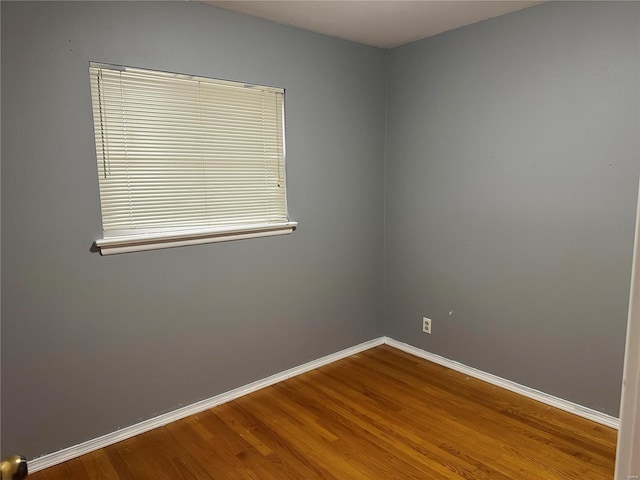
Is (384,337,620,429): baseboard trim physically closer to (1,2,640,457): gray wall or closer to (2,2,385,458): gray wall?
(1,2,640,457): gray wall

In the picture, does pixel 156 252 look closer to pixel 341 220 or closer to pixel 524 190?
pixel 341 220

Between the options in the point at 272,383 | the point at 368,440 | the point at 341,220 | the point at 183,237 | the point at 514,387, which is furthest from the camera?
the point at 341,220

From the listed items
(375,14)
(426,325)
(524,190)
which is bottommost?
(426,325)

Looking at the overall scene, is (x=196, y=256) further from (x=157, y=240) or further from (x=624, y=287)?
(x=624, y=287)

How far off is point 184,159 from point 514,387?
2.47 m

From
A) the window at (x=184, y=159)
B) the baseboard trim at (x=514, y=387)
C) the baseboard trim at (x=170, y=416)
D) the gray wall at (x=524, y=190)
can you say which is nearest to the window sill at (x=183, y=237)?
the window at (x=184, y=159)

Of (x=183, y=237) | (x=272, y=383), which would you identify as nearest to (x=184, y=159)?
(x=183, y=237)

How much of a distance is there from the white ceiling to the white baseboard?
2.28 m

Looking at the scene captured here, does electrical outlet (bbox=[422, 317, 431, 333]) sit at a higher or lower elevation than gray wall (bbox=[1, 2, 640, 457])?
lower

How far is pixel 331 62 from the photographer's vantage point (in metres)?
2.90

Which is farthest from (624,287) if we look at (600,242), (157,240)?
(157,240)

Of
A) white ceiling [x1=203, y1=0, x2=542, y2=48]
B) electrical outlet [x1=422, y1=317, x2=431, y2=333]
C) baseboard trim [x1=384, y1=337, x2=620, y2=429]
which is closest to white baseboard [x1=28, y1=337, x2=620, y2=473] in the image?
baseboard trim [x1=384, y1=337, x2=620, y2=429]

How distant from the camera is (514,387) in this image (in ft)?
8.91

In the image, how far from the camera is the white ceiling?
2326 millimetres
